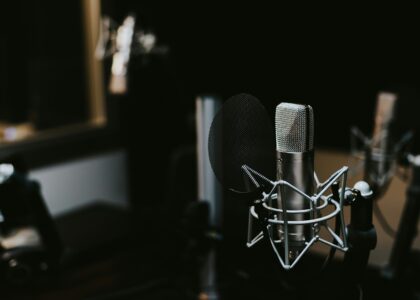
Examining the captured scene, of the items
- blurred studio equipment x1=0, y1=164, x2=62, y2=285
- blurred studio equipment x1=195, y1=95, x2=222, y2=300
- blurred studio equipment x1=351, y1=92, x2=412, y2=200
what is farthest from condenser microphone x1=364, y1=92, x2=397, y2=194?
blurred studio equipment x1=0, y1=164, x2=62, y2=285

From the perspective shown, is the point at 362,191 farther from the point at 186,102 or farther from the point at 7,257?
the point at 186,102

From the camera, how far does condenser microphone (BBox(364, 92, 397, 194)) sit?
192 cm

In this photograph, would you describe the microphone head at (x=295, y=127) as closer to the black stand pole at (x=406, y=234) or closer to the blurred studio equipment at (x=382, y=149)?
the blurred studio equipment at (x=382, y=149)

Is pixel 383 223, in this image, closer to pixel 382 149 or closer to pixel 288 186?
pixel 382 149

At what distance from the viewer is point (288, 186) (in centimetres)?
107

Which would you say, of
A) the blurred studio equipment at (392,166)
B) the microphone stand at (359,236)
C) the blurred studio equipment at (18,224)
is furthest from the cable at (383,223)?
the blurred studio equipment at (18,224)

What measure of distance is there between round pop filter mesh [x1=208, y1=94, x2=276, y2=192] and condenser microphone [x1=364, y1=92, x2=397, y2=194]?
827 mm

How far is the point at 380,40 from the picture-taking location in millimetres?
4266

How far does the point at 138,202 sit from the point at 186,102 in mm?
759

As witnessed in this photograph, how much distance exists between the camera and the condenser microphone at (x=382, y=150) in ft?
6.30

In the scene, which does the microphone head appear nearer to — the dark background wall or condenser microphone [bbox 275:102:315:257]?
condenser microphone [bbox 275:102:315:257]

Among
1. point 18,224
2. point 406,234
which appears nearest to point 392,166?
point 406,234

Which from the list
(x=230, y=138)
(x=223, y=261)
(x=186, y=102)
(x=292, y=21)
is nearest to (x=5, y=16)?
(x=186, y=102)

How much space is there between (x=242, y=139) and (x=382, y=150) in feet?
3.12
